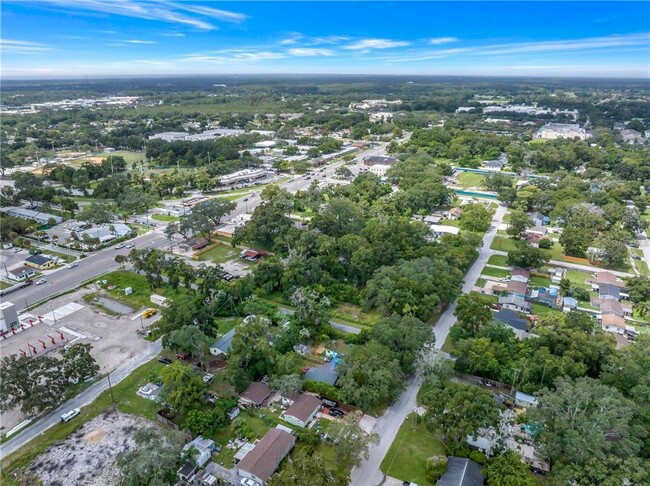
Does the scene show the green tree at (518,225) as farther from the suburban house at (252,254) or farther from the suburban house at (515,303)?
the suburban house at (252,254)

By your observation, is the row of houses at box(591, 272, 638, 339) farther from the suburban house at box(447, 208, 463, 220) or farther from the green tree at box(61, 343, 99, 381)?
the green tree at box(61, 343, 99, 381)

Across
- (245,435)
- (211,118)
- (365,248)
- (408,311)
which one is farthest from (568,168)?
(211,118)

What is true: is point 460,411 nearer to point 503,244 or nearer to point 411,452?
point 411,452

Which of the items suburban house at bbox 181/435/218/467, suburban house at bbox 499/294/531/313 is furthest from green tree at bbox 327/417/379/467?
suburban house at bbox 499/294/531/313

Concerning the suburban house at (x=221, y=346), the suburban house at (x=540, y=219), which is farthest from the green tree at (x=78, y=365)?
the suburban house at (x=540, y=219)

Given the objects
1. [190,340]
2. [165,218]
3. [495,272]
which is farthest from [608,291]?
[165,218]

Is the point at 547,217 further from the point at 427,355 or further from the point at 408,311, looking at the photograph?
the point at 427,355
